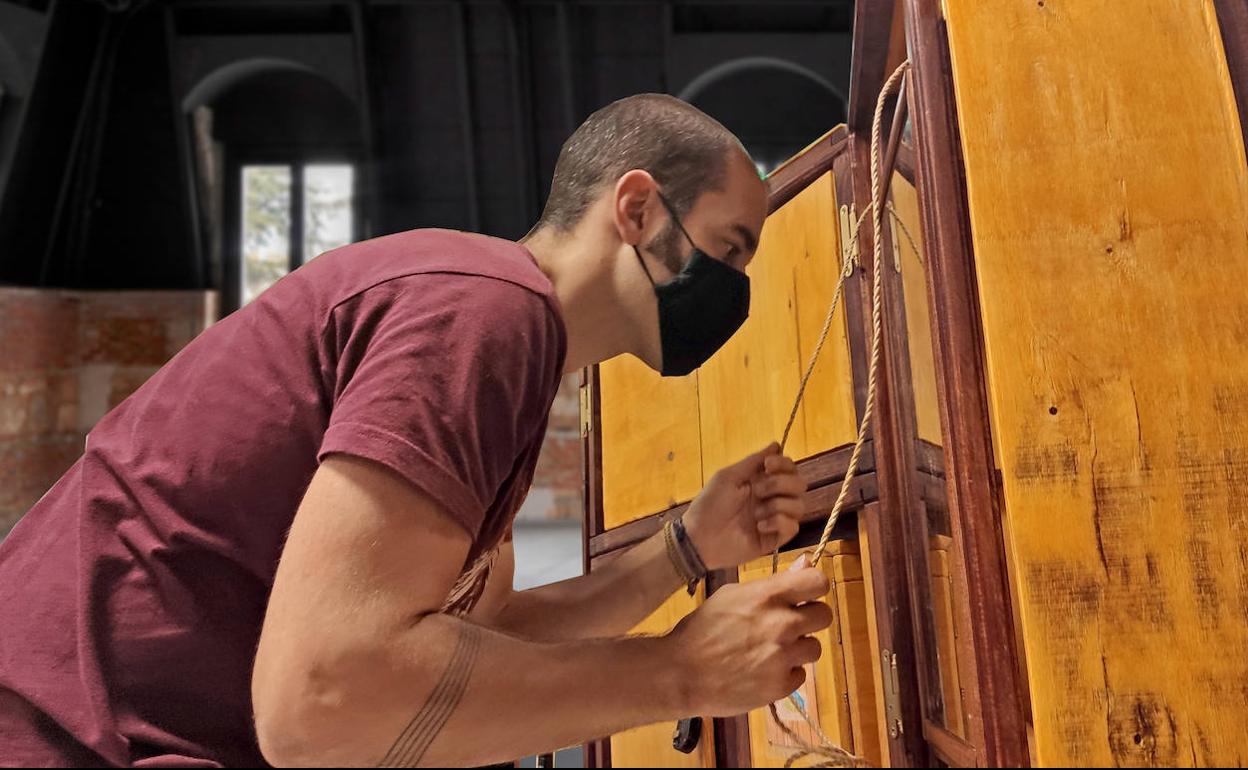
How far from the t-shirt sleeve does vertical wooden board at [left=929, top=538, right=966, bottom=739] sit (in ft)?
1.67

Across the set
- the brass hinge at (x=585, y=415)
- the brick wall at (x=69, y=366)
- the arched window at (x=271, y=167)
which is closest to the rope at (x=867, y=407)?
the brass hinge at (x=585, y=415)

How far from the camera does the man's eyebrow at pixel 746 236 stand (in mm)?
908

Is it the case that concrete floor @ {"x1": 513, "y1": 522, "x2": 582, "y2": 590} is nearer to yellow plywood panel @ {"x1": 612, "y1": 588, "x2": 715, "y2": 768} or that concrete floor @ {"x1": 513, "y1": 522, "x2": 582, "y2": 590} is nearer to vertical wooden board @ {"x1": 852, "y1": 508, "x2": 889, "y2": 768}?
yellow plywood panel @ {"x1": 612, "y1": 588, "x2": 715, "y2": 768}

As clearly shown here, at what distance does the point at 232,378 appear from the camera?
0.72 meters

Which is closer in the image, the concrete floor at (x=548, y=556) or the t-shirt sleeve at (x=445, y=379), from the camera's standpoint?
the t-shirt sleeve at (x=445, y=379)

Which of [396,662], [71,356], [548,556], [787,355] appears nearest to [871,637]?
[787,355]

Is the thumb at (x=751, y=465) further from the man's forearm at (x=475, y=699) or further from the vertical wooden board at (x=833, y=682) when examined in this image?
the man's forearm at (x=475, y=699)

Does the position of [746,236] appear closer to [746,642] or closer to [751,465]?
[751,465]

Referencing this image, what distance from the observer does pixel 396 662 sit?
0.58 meters

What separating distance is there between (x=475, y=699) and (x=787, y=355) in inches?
37.1

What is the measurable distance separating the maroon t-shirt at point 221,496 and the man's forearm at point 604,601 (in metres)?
0.41

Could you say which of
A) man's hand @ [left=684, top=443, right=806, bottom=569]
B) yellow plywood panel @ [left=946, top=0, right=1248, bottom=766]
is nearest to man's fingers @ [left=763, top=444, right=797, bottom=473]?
man's hand @ [left=684, top=443, right=806, bottom=569]

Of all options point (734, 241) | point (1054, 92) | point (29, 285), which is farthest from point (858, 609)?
point (29, 285)

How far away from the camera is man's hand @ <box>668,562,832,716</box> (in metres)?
0.70
